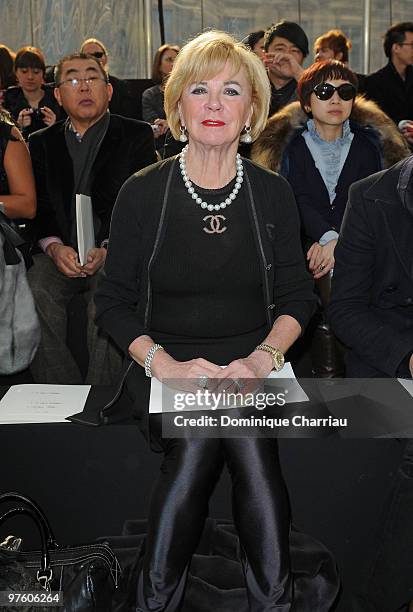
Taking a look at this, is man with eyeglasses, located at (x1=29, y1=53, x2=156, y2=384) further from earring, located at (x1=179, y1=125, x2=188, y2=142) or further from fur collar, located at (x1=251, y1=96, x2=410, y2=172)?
earring, located at (x1=179, y1=125, x2=188, y2=142)

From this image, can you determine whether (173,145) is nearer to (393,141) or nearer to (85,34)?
(393,141)

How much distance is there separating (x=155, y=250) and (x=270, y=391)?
461 mm

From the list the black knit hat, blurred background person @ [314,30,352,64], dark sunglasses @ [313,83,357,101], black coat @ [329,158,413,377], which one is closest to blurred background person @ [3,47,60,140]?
the black knit hat

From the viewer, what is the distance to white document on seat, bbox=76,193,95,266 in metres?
2.91

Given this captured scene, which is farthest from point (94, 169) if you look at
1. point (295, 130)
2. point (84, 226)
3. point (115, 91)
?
point (115, 91)

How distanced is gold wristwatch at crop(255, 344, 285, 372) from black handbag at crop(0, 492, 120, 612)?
60 cm

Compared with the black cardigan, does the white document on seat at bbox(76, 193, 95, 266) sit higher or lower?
lower

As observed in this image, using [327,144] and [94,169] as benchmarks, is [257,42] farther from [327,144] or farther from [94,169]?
[94,169]

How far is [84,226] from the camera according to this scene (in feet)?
9.80

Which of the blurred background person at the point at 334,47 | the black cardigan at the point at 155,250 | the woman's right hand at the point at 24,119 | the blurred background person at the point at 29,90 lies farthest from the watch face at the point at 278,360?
the blurred background person at the point at 334,47

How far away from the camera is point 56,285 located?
3.26 m

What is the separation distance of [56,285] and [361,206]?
152 cm

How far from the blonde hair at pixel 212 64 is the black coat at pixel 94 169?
125 centimetres

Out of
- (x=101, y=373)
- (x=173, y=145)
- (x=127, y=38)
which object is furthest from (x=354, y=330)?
(x=127, y=38)
